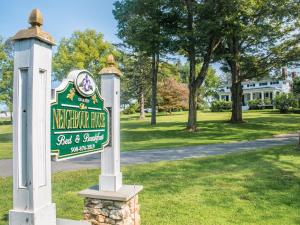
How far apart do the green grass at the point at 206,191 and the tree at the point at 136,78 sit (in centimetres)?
2684

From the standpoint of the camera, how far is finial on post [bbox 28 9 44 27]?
2.62 meters

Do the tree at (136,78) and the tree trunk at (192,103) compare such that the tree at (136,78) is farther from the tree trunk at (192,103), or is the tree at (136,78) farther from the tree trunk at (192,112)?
the tree trunk at (192,112)

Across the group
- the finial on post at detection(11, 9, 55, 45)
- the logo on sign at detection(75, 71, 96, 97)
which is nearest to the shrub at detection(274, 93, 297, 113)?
the logo on sign at detection(75, 71, 96, 97)

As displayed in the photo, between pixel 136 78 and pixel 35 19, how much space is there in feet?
125

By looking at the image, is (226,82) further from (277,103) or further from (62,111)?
(62,111)

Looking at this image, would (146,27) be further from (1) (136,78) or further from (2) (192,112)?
(1) (136,78)

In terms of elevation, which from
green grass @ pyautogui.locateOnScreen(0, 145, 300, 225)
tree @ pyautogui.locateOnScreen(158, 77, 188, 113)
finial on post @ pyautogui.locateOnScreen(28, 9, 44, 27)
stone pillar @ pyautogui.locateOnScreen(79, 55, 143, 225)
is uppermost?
tree @ pyautogui.locateOnScreen(158, 77, 188, 113)

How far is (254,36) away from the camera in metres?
20.2

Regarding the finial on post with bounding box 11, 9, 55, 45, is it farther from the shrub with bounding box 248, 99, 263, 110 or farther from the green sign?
the shrub with bounding box 248, 99, 263, 110

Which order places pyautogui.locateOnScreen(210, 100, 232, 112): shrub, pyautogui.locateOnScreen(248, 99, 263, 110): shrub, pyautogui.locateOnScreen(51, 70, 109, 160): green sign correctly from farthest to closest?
pyautogui.locateOnScreen(248, 99, 263, 110): shrub, pyautogui.locateOnScreen(210, 100, 232, 112): shrub, pyautogui.locateOnScreen(51, 70, 109, 160): green sign

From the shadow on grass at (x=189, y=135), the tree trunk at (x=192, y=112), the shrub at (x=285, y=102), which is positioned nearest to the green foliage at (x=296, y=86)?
the shrub at (x=285, y=102)

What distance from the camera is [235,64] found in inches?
1058

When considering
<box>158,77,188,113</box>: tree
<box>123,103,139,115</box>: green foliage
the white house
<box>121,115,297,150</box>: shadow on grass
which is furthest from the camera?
the white house

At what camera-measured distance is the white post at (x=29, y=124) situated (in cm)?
256
